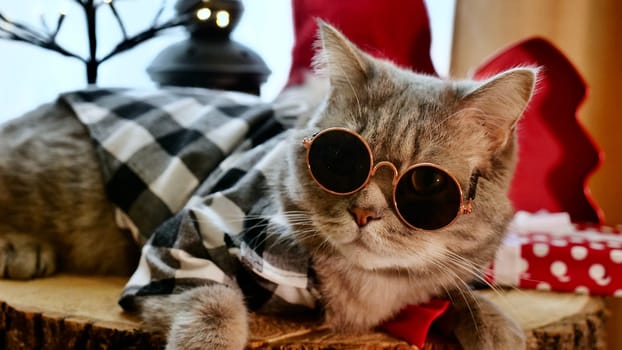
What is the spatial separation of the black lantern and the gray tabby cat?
0.74 meters

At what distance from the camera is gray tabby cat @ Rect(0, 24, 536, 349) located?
830 mm

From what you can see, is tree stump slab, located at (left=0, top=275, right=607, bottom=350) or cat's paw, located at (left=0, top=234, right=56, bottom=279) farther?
cat's paw, located at (left=0, top=234, right=56, bottom=279)

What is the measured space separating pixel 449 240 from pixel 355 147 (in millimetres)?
196

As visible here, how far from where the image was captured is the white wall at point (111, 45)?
1.70 meters

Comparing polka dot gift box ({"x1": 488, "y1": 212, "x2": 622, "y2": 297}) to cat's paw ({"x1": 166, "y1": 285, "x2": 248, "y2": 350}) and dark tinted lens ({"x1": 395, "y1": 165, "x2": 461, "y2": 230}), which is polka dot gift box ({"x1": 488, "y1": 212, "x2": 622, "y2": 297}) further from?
cat's paw ({"x1": 166, "y1": 285, "x2": 248, "y2": 350})

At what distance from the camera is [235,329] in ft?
2.83

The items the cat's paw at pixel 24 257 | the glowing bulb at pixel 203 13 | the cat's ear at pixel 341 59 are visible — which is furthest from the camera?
the glowing bulb at pixel 203 13

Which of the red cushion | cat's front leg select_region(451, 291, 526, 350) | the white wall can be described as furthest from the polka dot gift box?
the white wall

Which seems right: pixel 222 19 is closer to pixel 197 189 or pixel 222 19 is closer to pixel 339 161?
pixel 197 189

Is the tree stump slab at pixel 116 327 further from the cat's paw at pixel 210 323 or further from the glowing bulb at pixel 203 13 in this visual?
the glowing bulb at pixel 203 13

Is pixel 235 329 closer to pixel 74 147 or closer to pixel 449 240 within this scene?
pixel 449 240

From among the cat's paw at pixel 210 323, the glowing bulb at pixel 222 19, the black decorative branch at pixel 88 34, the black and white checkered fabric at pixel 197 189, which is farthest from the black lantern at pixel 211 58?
the cat's paw at pixel 210 323

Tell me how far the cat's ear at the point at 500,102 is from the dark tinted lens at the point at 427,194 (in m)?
0.12

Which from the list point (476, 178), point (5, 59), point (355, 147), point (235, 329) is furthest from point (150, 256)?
point (5, 59)
